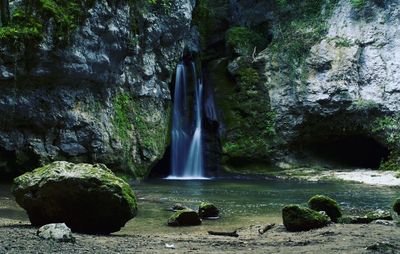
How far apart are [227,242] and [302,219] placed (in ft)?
6.34

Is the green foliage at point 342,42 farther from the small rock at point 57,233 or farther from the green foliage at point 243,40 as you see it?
the small rock at point 57,233

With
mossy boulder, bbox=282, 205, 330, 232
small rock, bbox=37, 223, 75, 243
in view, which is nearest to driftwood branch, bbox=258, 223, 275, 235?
mossy boulder, bbox=282, 205, 330, 232

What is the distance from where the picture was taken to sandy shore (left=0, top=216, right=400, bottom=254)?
6.23m

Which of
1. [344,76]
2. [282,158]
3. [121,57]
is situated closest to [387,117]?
[344,76]

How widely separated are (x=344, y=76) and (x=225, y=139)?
7802 millimetres

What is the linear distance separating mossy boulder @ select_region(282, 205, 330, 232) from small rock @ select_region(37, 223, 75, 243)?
401 centimetres

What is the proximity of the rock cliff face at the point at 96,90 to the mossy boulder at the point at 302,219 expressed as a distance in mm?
13447

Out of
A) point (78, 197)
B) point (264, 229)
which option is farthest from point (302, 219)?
point (78, 197)

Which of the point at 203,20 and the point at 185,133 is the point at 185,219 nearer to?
the point at 185,133

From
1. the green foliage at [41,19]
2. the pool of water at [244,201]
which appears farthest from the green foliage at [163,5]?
the pool of water at [244,201]

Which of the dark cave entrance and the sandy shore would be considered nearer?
the sandy shore

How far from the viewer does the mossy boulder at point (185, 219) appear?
33.8 ft

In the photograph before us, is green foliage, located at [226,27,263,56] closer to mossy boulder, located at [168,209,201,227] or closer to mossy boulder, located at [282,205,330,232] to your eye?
mossy boulder, located at [168,209,201,227]

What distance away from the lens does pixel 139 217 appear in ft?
37.3
